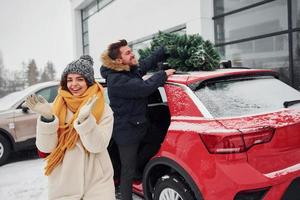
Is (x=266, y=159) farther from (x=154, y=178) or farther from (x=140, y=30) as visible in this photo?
(x=140, y=30)

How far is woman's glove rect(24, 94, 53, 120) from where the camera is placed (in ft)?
7.43

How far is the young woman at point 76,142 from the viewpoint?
2.36m

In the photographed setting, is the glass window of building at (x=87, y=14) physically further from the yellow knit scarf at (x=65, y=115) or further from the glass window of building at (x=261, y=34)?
→ the yellow knit scarf at (x=65, y=115)

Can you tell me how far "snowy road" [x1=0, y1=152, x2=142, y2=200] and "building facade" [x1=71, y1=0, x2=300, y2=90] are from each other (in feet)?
15.5

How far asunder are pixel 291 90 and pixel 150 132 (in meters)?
1.46

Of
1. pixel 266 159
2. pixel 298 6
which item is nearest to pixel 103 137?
pixel 266 159

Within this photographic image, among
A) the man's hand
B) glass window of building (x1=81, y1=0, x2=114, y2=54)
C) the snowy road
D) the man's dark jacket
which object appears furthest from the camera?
glass window of building (x1=81, y1=0, x2=114, y2=54)

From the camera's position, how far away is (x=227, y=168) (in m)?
2.76

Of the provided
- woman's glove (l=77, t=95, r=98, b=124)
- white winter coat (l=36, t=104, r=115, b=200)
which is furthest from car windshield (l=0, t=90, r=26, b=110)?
woman's glove (l=77, t=95, r=98, b=124)

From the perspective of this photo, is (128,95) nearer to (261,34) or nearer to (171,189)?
(171,189)

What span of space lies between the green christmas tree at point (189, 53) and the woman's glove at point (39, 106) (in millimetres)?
1905

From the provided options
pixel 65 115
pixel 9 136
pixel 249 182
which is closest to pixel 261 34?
pixel 9 136

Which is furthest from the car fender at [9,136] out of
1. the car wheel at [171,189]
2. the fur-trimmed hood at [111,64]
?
the car wheel at [171,189]

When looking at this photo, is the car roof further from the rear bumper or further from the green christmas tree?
the rear bumper
